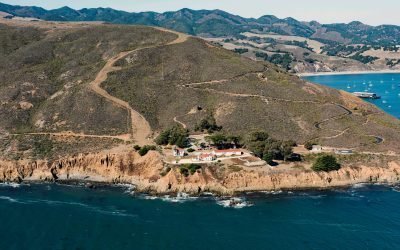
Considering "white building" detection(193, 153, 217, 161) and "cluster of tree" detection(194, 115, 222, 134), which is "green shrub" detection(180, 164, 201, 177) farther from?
"cluster of tree" detection(194, 115, 222, 134)

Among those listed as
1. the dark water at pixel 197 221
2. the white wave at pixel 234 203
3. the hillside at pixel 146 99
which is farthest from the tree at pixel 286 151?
the white wave at pixel 234 203

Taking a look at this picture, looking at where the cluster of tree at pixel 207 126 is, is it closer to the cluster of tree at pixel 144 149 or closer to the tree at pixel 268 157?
the cluster of tree at pixel 144 149

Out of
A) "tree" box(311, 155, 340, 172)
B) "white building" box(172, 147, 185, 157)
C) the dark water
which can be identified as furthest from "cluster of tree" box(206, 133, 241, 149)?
the dark water

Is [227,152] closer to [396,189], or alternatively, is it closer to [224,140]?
[224,140]

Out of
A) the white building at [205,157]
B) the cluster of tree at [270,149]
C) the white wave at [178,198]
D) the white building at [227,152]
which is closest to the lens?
the white wave at [178,198]

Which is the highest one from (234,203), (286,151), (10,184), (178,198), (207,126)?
(207,126)

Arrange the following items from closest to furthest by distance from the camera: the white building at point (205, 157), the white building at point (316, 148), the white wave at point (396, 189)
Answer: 1. the white wave at point (396, 189)
2. the white building at point (205, 157)
3. the white building at point (316, 148)

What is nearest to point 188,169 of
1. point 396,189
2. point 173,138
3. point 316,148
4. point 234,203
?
Result: point 234,203
